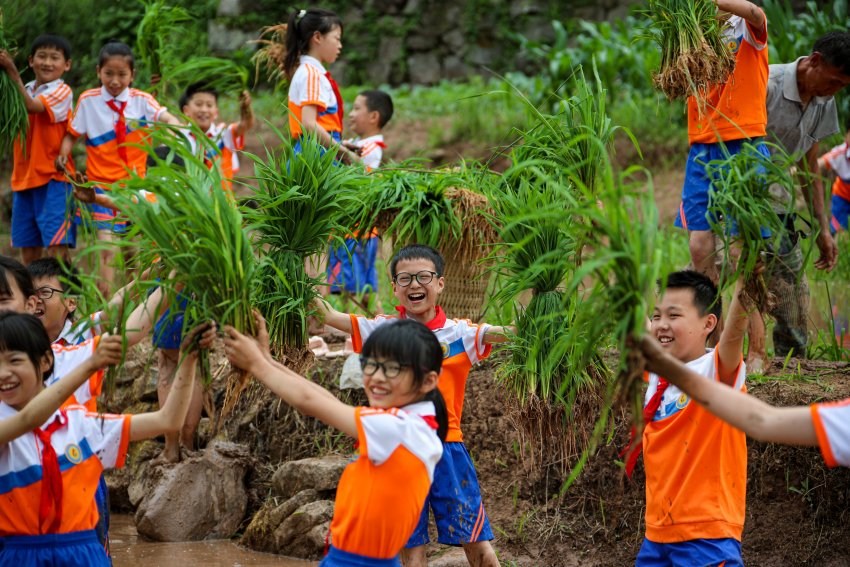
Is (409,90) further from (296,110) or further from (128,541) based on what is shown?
(128,541)

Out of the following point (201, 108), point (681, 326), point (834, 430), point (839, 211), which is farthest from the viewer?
point (839, 211)

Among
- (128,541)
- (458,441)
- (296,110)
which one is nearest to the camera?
(458,441)

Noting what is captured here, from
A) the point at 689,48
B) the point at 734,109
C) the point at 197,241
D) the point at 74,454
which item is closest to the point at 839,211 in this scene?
the point at 734,109

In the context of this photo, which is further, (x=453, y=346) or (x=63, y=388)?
(x=453, y=346)

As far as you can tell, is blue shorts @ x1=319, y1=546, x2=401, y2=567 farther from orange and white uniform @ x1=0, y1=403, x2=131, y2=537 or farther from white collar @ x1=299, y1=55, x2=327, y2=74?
white collar @ x1=299, y1=55, x2=327, y2=74

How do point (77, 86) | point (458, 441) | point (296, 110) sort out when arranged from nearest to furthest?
point (458, 441), point (296, 110), point (77, 86)

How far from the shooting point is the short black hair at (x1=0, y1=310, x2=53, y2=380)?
3.12 m

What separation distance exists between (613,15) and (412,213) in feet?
29.5

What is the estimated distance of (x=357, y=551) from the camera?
3.07m

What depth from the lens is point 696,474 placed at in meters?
3.56

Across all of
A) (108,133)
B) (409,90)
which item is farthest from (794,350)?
(409,90)

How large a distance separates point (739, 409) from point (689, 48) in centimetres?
247

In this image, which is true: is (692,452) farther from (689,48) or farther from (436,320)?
(689,48)

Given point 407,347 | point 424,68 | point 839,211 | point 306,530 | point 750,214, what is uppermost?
point 424,68
